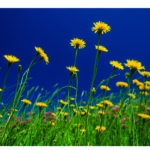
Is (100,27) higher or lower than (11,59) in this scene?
higher

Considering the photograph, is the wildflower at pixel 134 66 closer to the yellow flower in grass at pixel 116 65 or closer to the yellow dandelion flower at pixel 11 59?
the yellow flower in grass at pixel 116 65

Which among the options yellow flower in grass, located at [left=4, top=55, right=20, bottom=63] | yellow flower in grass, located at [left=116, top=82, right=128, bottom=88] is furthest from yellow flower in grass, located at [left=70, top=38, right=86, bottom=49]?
yellow flower in grass, located at [left=116, top=82, right=128, bottom=88]

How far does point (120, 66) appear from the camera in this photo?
0.77 meters

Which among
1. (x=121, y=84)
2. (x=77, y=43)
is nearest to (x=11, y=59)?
(x=77, y=43)

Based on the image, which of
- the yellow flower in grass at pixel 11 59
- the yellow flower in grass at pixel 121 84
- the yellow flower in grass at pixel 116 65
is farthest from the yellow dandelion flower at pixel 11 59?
the yellow flower in grass at pixel 121 84

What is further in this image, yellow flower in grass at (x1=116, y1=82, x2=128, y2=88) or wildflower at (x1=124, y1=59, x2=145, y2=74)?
yellow flower in grass at (x1=116, y1=82, x2=128, y2=88)

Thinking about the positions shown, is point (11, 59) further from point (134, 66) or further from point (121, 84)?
point (121, 84)

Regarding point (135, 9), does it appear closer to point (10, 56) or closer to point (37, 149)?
point (10, 56)

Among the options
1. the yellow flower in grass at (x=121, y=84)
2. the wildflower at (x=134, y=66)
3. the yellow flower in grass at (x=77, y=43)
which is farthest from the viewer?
the yellow flower in grass at (x=121, y=84)

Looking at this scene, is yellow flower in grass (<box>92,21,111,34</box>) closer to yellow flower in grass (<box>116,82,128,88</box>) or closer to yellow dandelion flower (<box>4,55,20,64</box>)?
yellow dandelion flower (<box>4,55,20,64</box>)

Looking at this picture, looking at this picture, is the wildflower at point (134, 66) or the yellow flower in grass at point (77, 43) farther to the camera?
the yellow flower in grass at point (77, 43)

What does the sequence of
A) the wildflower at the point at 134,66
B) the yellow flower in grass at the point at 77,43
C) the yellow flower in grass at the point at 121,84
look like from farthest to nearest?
the yellow flower in grass at the point at 121,84, the yellow flower in grass at the point at 77,43, the wildflower at the point at 134,66

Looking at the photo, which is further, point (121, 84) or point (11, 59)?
point (121, 84)
